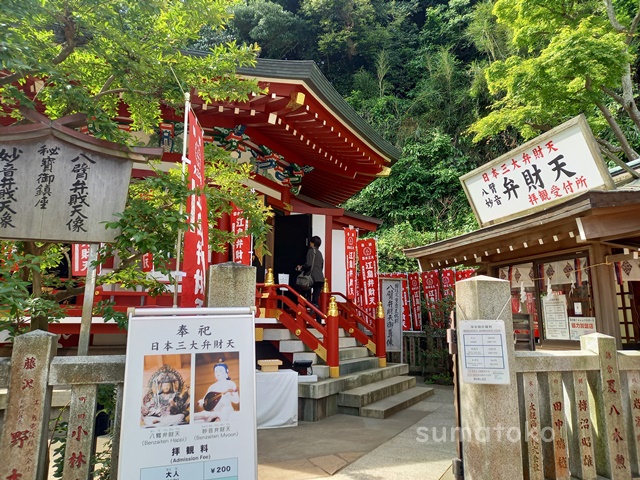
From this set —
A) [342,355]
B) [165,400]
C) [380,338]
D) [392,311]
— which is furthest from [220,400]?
[392,311]

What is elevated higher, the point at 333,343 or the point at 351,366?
the point at 333,343

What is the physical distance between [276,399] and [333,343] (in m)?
1.57

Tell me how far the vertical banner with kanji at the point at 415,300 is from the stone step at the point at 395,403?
11.7ft

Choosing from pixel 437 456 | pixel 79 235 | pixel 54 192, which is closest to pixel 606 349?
pixel 437 456

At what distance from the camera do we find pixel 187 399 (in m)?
2.45

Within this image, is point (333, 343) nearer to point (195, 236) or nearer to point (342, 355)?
point (342, 355)

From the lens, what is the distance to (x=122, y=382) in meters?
2.53

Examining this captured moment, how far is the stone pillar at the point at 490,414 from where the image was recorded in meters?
3.05

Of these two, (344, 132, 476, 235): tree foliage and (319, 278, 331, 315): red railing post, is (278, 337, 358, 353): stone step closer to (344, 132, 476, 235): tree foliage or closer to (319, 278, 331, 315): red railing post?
(319, 278, 331, 315): red railing post

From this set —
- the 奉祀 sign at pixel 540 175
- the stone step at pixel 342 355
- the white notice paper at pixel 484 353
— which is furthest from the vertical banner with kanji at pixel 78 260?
the 奉祀 sign at pixel 540 175

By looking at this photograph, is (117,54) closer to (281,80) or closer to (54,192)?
(54,192)

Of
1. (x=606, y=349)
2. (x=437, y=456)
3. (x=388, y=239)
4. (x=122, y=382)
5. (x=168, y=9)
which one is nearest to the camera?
(x=122, y=382)

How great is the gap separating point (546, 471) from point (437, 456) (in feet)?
5.10

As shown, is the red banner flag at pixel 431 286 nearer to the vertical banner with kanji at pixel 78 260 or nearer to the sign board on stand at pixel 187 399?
the vertical banner with kanji at pixel 78 260
